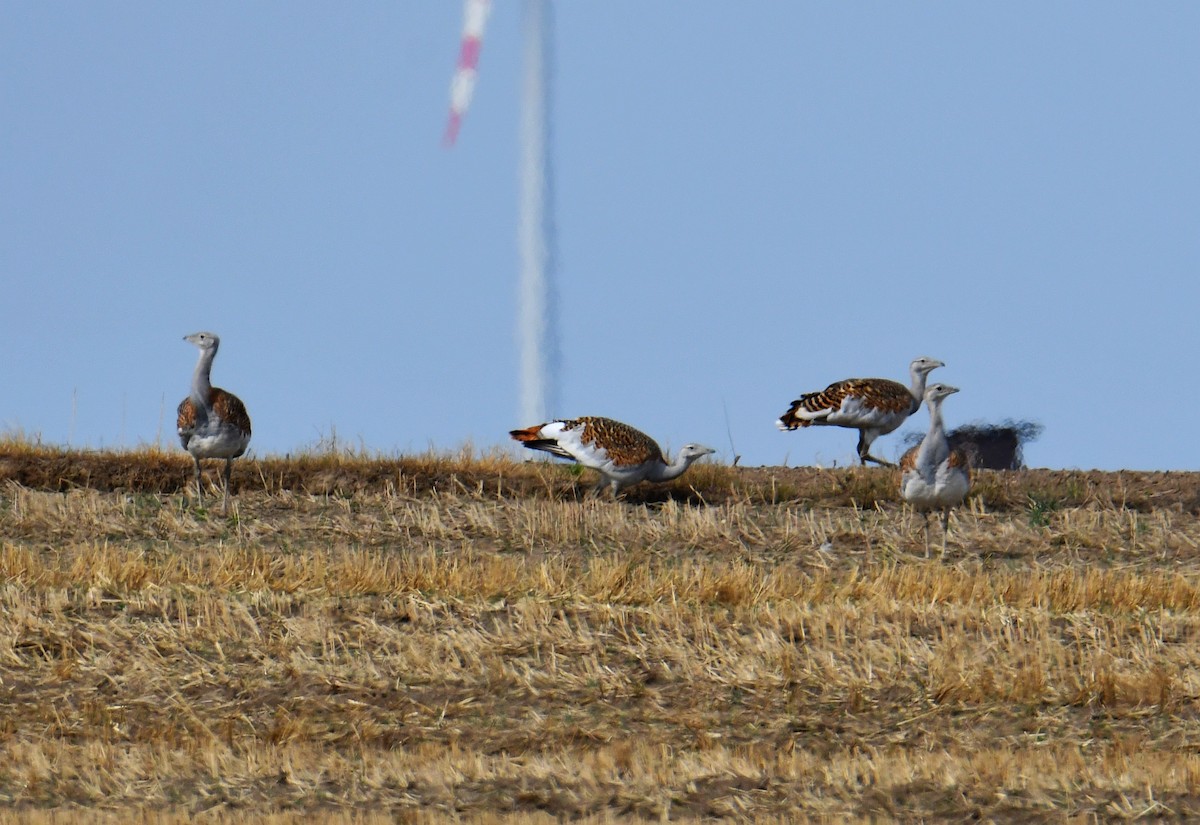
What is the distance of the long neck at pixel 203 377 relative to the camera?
19.4 meters

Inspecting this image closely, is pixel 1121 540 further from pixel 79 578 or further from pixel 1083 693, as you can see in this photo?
pixel 79 578

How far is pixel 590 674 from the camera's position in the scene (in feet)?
38.7

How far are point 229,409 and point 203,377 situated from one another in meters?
0.75

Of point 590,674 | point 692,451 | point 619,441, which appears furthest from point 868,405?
point 590,674

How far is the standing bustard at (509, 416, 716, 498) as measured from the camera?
19453 millimetres

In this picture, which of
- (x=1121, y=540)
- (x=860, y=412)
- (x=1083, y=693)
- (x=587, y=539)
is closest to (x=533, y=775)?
(x=1083, y=693)

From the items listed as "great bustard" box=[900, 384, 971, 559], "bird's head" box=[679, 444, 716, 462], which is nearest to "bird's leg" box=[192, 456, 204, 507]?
"bird's head" box=[679, 444, 716, 462]

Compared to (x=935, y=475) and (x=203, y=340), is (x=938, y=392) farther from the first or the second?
(x=203, y=340)

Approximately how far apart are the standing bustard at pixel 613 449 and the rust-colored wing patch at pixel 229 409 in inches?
125

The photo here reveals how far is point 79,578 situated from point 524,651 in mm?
4084

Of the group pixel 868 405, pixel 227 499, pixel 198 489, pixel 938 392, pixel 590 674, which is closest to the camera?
pixel 590 674

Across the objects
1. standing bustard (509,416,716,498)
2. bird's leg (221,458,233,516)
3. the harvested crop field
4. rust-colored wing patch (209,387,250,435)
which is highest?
rust-colored wing patch (209,387,250,435)

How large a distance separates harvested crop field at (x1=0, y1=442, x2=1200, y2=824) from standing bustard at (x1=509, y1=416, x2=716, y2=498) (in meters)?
1.23

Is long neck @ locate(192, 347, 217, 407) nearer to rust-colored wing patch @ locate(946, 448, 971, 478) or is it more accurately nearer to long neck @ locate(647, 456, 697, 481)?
long neck @ locate(647, 456, 697, 481)
